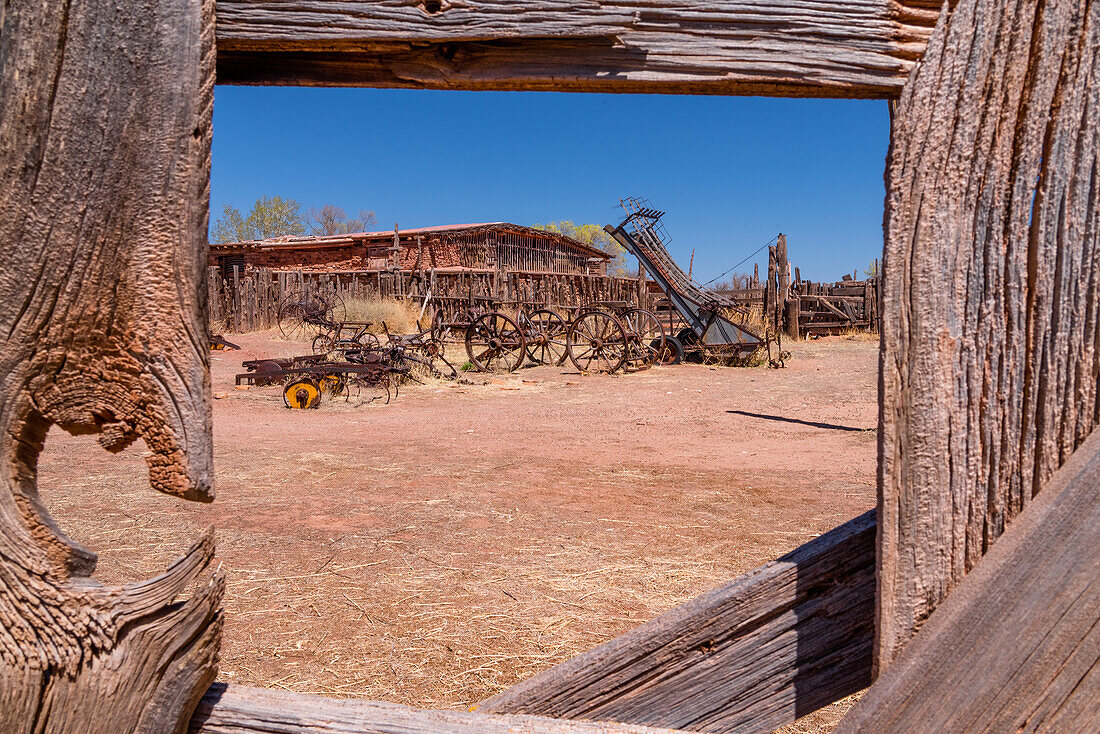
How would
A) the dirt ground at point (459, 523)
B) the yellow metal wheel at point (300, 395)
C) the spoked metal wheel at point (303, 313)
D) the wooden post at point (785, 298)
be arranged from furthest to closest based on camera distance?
the spoked metal wheel at point (303, 313), the wooden post at point (785, 298), the yellow metal wheel at point (300, 395), the dirt ground at point (459, 523)

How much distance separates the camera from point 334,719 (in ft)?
2.85

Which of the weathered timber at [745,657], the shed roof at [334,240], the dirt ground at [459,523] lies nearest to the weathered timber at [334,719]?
the weathered timber at [745,657]

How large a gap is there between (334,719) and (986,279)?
0.92 meters

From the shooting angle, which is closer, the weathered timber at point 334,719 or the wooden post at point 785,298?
the weathered timber at point 334,719

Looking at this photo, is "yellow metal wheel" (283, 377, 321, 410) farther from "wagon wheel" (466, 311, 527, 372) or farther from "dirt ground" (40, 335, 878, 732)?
"wagon wheel" (466, 311, 527, 372)

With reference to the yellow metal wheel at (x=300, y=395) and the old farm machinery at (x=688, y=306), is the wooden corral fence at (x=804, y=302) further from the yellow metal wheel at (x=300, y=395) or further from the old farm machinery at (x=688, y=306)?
the yellow metal wheel at (x=300, y=395)

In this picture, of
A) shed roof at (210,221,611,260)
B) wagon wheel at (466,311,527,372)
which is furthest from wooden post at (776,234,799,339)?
shed roof at (210,221,611,260)

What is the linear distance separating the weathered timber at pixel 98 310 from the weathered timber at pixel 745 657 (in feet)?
1.62

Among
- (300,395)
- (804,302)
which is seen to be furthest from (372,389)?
(804,302)

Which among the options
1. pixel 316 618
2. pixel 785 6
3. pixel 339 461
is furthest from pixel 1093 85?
pixel 339 461

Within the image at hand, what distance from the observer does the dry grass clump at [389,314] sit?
799 inches

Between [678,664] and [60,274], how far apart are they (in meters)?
0.90

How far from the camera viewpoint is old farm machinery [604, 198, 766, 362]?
15805 millimetres

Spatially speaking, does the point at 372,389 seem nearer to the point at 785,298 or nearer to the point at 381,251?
the point at 785,298
